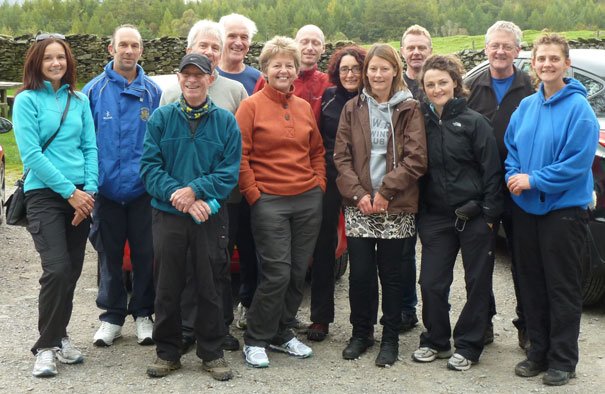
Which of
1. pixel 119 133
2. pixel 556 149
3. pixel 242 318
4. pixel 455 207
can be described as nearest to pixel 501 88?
pixel 556 149

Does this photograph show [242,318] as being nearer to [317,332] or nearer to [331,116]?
[317,332]

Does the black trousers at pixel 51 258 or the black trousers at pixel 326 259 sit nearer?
the black trousers at pixel 51 258

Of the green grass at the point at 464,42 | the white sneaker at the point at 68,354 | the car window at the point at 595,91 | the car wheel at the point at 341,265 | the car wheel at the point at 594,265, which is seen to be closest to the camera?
the white sneaker at the point at 68,354

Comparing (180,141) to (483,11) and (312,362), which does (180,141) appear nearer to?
(312,362)

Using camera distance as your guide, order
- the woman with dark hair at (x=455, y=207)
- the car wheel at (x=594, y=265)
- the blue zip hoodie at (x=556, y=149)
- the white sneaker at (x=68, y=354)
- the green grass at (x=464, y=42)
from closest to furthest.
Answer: the blue zip hoodie at (x=556, y=149), the woman with dark hair at (x=455, y=207), the white sneaker at (x=68, y=354), the car wheel at (x=594, y=265), the green grass at (x=464, y=42)

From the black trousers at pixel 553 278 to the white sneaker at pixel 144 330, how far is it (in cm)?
245

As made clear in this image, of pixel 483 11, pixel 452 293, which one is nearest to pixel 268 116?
pixel 452 293

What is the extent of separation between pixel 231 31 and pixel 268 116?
3.01 feet

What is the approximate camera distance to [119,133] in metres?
5.04

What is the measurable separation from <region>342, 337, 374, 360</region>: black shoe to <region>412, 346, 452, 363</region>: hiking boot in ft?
1.05

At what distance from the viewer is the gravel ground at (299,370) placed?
14.7 feet

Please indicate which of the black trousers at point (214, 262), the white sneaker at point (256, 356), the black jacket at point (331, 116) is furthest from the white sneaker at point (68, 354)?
the black jacket at point (331, 116)

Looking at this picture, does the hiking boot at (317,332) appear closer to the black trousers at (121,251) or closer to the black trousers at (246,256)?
the black trousers at (246,256)

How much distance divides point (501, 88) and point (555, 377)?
6.32ft
